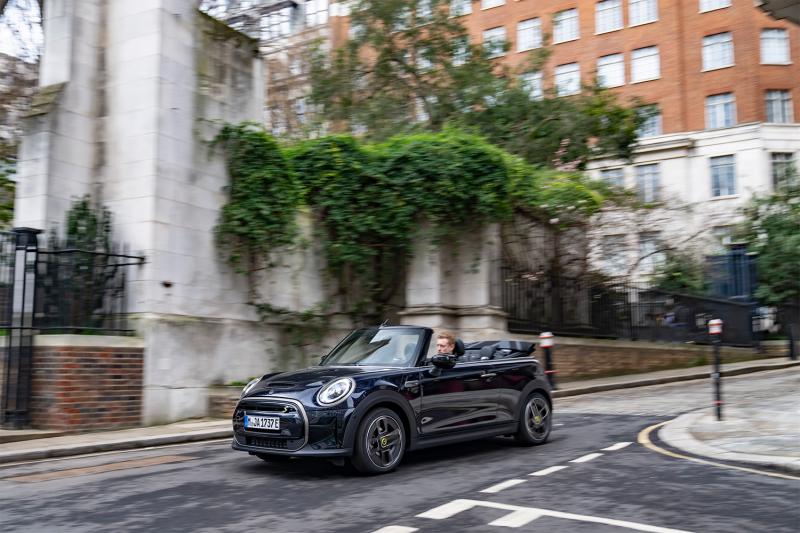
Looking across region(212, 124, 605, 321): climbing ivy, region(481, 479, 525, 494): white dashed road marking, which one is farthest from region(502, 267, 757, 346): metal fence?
region(481, 479, 525, 494): white dashed road marking

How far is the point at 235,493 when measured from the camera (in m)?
6.59

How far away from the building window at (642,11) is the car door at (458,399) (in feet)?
128

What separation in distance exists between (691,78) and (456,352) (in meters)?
37.9

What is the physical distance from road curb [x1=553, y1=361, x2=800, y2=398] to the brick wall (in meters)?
9.43

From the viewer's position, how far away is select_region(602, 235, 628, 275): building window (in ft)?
80.4

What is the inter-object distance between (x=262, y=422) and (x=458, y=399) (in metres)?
2.23

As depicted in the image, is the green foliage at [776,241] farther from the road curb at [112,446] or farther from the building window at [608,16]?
the road curb at [112,446]

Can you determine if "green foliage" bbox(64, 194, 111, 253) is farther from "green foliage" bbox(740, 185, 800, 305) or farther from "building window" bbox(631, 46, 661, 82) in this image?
"building window" bbox(631, 46, 661, 82)

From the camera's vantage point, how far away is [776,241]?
31766 millimetres

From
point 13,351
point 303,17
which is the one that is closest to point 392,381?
point 13,351

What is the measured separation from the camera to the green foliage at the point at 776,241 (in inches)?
Answer: 1227

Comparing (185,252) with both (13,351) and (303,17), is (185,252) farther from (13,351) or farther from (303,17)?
(303,17)

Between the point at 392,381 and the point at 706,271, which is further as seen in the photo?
the point at 706,271

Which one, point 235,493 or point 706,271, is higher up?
point 706,271
